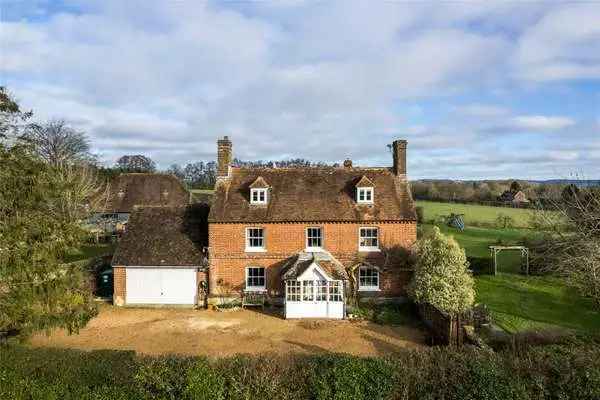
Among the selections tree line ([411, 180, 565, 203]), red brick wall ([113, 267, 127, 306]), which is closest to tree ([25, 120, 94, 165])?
red brick wall ([113, 267, 127, 306])

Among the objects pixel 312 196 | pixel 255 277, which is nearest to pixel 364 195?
pixel 312 196

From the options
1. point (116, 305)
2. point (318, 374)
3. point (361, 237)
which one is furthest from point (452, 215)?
point (318, 374)

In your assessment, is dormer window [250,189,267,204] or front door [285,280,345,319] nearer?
front door [285,280,345,319]

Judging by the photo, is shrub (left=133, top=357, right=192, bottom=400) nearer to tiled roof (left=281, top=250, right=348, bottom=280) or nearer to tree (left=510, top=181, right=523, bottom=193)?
tiled roof (left=281, top=250, right=348, bottom=280)

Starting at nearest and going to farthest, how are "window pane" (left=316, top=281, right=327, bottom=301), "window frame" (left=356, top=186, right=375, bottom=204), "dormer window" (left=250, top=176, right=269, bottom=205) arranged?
"window pane" (left=316, top=281, right=327, bottom=301)
"window frame" (left=356, top=186, right=375, bottom=204)
"dormer window" (left=250, top=176, right=269, bottom=205)

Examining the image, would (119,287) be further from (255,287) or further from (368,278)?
(368,278)

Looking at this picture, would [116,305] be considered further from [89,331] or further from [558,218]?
[558,218]

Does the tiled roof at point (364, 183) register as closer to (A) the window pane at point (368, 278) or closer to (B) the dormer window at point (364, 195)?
(B) the dormer window at point (364, 195)
